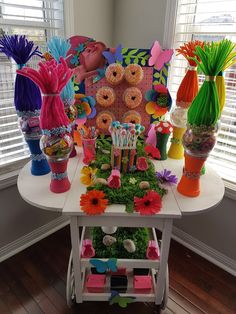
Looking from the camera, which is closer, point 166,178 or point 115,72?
point 166,178

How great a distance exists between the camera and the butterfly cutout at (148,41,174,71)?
1.21m

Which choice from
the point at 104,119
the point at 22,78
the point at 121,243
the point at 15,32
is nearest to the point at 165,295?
the point at 121,243

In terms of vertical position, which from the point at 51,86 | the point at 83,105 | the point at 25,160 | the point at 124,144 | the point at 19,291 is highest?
the point at 51,86

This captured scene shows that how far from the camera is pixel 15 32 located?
129 centimetres

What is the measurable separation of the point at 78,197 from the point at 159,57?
31.8 inches

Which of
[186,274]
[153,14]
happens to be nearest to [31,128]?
[153,14]

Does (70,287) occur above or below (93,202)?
below

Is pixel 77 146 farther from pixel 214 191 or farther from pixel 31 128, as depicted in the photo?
pixel 214 191

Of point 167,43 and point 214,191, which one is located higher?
point 167,43

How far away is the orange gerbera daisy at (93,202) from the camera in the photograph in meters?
0.87

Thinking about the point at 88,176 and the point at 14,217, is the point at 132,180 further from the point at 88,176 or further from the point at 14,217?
the point at 14,217

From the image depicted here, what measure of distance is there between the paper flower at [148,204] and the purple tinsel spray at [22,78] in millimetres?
575

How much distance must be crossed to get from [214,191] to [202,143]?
255mm

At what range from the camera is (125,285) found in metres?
1.16
